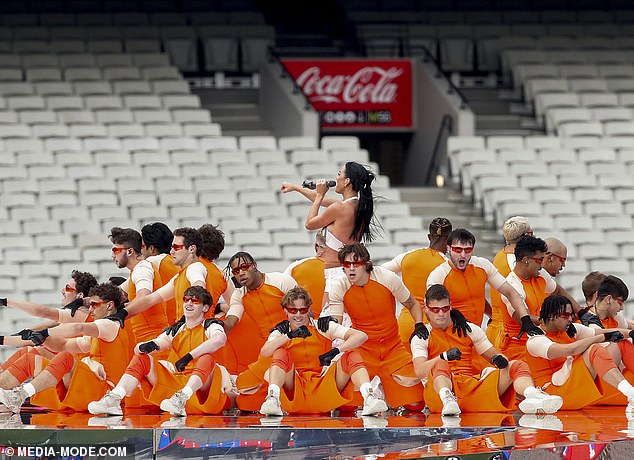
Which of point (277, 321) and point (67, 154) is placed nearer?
point (277, 321)

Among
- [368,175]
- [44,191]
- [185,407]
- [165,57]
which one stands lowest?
[185,407]

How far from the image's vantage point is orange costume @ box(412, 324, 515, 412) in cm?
928

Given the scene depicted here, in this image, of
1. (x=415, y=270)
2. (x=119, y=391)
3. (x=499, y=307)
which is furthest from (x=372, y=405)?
(x=119, y=391)

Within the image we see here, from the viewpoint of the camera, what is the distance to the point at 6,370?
986 cm

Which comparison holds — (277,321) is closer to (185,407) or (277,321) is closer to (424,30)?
(185,407)

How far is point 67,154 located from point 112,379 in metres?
6.62

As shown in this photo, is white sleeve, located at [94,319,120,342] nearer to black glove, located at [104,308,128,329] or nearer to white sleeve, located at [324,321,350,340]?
black glove, located at [104,308,128,329]

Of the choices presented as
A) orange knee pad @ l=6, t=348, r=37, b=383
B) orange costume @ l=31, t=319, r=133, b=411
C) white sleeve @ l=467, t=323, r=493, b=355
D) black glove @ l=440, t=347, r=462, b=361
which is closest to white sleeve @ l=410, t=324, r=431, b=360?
black glove @ l=440, t=347, r=462, b=361

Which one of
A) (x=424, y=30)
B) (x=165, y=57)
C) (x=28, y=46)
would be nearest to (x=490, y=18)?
(x=424, y=30)

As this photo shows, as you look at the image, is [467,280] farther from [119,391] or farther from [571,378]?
[119,391]

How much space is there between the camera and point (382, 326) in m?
9.61

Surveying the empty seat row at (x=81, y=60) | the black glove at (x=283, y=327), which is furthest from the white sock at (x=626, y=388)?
the empty seat row at (x=81, y=60)

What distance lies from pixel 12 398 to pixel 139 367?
865 mm

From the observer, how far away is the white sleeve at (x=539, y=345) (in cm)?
936
